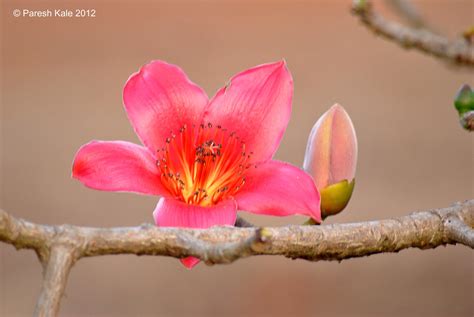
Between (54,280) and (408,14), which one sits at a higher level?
(408,14)

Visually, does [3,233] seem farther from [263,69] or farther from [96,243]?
[263,69]

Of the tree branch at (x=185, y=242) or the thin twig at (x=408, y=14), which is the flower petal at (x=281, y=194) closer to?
the tree branch at (x=185, y=242)

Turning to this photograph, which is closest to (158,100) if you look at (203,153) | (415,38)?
(203,153)

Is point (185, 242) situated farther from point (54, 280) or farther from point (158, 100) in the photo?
point (158, 100)

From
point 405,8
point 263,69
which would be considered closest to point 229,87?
point 263,69

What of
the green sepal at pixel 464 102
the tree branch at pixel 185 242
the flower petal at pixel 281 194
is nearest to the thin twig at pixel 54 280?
the tree branch at pixel 185 242

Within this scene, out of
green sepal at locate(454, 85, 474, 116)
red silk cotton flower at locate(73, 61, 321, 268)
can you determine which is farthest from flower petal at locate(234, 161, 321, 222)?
green sepal at locate(454, 85, 474, 116)
